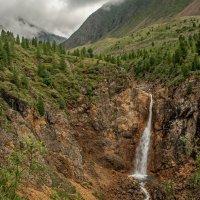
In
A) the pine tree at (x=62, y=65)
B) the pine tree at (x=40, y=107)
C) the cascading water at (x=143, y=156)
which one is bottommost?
the cascading water at (x=143, y=156)

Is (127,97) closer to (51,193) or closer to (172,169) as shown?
(172,169)

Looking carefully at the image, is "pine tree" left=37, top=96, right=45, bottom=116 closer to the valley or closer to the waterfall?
the valley

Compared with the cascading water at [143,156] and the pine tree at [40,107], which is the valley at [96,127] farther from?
the cascading water at [143,156]

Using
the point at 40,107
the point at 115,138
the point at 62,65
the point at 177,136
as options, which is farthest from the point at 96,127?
the point at 62,65

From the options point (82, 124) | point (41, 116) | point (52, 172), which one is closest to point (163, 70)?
point (82, 124)

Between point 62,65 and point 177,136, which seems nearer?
point 177,136

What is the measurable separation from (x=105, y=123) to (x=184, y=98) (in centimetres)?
2125

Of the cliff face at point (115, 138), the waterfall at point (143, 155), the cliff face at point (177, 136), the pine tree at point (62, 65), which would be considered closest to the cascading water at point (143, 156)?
the waterfall at point (143, 155)

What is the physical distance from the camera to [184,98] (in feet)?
308

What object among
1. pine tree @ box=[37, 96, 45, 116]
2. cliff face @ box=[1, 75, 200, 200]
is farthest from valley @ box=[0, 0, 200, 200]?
cliff face @ box=[1, 75, 200, 200]

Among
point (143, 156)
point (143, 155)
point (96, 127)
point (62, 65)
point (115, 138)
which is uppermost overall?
point (62, 65)

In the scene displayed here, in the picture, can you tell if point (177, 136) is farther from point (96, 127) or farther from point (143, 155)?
point (96, 127)

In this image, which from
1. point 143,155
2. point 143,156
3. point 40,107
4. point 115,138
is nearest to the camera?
point 40,107

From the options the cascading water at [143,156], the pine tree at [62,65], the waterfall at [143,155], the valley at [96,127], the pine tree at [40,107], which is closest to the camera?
the valley at [96,127]
